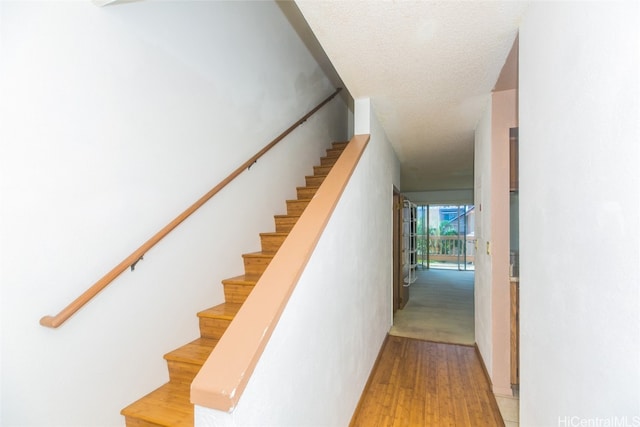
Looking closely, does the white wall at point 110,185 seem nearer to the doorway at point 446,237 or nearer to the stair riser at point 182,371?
the stair riser at point 182,371

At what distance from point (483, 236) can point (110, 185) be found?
2.85 metres

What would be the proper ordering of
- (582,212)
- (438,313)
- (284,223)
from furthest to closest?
1. (438,313)
2. (284,223)
3. (582,212)

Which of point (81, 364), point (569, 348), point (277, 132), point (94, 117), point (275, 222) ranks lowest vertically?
point (81, 364)

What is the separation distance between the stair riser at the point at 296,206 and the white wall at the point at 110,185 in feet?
2.03

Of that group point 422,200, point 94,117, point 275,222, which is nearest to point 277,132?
point 275,222

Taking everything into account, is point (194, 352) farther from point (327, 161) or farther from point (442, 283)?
point (442, 283)

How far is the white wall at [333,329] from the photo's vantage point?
41.1 inches

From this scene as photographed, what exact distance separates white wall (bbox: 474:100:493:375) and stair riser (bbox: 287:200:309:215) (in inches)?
65.0

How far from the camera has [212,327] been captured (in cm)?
205

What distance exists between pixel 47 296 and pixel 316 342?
4.04 ft

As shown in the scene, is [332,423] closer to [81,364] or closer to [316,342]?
[316,342]

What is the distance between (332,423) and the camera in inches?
66.6

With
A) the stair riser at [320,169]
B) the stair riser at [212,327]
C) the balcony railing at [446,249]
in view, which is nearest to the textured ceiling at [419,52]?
the stair riser at [320,169]

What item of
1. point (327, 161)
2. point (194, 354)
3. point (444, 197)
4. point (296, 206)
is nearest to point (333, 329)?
point (194, 354)
